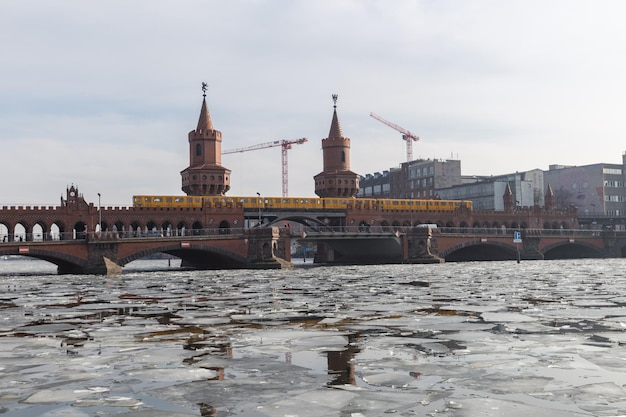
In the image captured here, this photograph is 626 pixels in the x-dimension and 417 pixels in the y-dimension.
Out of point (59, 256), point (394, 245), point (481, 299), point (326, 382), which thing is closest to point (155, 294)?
point (481, 299)

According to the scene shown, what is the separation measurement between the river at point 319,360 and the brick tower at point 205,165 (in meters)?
86.5

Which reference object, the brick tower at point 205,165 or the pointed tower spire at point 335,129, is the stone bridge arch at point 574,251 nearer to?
the pointed tower spire at point 335,129

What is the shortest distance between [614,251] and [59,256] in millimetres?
98467

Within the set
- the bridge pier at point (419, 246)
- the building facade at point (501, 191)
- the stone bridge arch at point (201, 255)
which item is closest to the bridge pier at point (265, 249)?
the stone bridge arch at point (201, 255)

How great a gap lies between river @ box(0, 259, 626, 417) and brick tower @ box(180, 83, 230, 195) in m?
86.5

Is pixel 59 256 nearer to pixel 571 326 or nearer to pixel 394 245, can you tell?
pixel 394 245

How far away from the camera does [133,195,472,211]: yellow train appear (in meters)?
107

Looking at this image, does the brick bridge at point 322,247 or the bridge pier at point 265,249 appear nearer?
the brick bridge at point 322,247

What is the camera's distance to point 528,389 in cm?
1437

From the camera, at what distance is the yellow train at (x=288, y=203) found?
350 ft

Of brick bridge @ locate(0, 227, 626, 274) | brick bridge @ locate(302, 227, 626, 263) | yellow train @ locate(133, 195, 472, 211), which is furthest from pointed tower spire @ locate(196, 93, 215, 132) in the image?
brick bridge @ locate(302, 227, 626, 263)

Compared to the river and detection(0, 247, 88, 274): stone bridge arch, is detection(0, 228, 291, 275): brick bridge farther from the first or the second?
the river

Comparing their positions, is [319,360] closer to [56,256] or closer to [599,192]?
[56,256]

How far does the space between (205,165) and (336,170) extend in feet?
85.1
